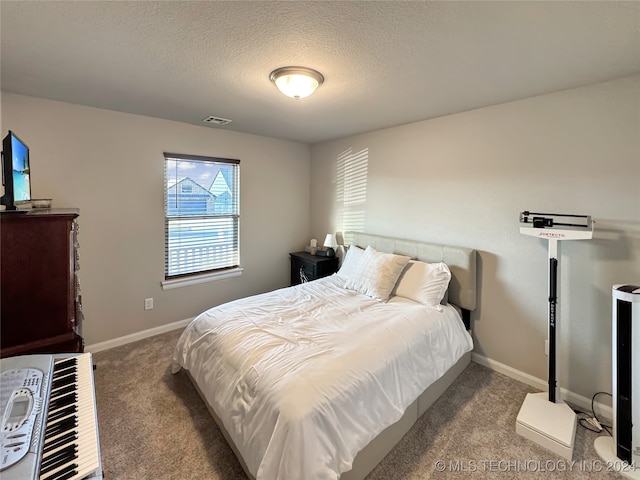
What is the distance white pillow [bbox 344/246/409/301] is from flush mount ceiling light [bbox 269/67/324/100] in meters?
1.66

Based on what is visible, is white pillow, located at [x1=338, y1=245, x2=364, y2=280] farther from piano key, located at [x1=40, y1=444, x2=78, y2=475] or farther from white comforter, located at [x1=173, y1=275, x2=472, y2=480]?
piano key, located at [x1=40, y1=444, x2=78, y2=475]

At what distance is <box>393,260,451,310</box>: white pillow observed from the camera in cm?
253

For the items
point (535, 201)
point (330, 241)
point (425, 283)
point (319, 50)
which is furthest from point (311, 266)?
point (319, 50)

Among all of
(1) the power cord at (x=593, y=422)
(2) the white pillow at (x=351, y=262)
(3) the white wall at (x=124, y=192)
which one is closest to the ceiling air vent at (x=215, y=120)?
(3) the white wall at (x=124, y=192)

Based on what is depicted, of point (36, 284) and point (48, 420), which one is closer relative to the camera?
point (48, 420)

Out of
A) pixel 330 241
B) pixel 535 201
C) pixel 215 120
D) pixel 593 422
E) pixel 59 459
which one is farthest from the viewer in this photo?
pixel 330 241

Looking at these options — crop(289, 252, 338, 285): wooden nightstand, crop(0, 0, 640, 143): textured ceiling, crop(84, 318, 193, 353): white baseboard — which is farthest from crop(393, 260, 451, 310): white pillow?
crop(84, 318, 193, 353): white baseboard

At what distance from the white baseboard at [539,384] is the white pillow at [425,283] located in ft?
2.68

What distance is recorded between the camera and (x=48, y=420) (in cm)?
93

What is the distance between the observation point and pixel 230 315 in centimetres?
224

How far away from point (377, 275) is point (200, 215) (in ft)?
7.39

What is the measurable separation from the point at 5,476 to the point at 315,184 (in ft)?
13.5

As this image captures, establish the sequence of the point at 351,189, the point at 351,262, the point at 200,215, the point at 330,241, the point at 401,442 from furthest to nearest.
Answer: the point at 330,241, the point at 351,189, the point at 200,215, the point at 351,262, the point at 401,442

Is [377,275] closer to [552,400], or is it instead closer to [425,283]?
[425,283]
